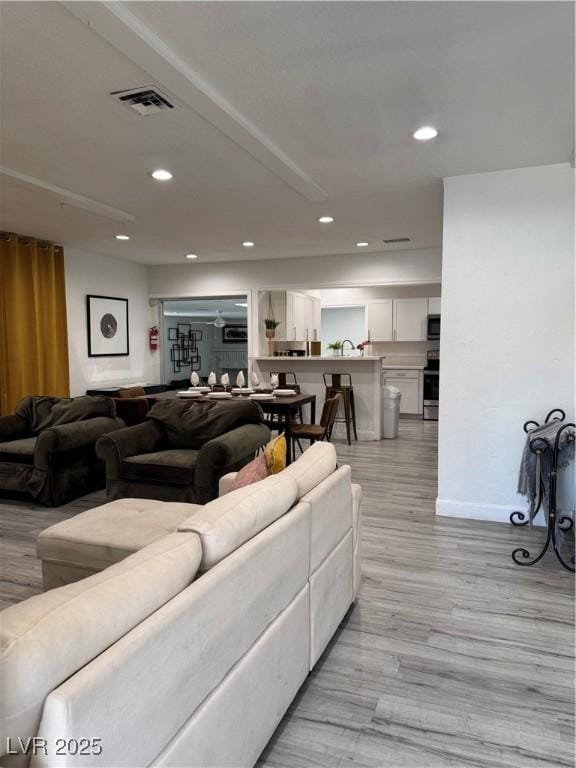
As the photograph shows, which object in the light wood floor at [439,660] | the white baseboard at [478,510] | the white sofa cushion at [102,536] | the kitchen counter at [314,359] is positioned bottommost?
the light wood floor at [439,660]

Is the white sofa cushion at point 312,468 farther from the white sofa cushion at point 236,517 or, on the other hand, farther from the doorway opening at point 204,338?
the doorway opening at point 204,338

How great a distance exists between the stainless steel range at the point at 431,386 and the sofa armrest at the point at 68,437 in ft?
19.5

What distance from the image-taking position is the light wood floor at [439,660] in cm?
171

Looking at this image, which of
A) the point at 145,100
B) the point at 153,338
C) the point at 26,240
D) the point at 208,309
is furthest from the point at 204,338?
the point at 145,100

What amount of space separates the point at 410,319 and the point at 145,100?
7131mm

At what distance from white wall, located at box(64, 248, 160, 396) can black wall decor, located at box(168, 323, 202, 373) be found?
3.22 metres

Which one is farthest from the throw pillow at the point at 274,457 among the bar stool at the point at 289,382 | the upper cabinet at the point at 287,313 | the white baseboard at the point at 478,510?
the upper cabinet at the point at 287,313

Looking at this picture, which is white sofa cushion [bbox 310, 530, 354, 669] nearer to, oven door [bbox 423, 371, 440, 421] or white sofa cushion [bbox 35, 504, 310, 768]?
white sofa cushion [bbox 35, 504, 310, 768]

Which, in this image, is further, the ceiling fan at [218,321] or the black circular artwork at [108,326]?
the ceiling fan at [218,321]

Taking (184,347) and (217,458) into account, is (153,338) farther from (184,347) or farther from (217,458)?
(217,458)

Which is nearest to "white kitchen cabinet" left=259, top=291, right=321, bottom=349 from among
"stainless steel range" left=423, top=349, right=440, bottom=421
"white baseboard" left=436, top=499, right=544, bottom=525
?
"stainless steel range" left=423, top=349, right=440, bottom=421

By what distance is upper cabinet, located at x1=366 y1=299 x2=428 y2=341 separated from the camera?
9.02 metres

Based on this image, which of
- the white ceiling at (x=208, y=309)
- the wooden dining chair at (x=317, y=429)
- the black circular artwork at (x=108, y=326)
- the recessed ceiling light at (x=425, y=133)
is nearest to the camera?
the recessed ceiling light at (x=425, y=133)

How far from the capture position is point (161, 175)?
3.75 metres
